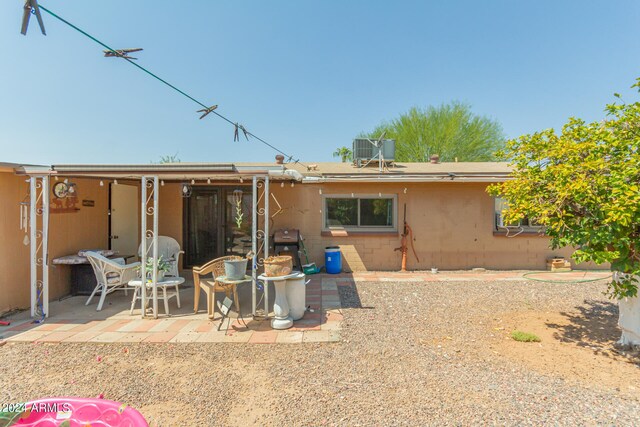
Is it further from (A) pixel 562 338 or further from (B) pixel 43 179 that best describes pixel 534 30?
(B) pixel 43 179

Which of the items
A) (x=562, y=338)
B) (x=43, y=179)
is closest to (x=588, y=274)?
(x=562, y=338)

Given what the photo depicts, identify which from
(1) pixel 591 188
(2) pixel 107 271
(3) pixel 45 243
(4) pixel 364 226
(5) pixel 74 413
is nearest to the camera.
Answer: (5) pixel 74 413

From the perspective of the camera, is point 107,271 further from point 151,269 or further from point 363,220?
point 363,220

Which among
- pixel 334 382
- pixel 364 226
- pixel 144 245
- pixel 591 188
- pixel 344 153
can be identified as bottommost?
pixel 334 382

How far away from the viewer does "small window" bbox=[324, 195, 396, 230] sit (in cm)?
855

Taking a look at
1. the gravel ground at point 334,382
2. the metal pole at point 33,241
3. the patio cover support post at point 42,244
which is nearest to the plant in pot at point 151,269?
the gravel ground at point 334,382

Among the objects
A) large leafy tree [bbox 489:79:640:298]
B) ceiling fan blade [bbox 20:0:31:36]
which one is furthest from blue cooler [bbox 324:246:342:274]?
ceiling fan blade [bbox 20:0:31:36]

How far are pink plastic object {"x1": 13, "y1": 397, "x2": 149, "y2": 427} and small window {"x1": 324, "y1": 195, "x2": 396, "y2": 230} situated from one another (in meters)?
6.71

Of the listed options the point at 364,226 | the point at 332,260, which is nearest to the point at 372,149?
the point at 364,226

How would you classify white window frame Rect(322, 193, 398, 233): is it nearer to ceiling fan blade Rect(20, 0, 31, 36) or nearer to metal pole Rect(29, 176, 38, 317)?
metal pole Rect(29, 176, 38, 317)

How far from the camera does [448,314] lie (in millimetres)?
5059

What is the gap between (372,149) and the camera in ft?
32.4

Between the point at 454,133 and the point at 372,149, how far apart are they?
515 inches

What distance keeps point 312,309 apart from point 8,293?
501 cm
